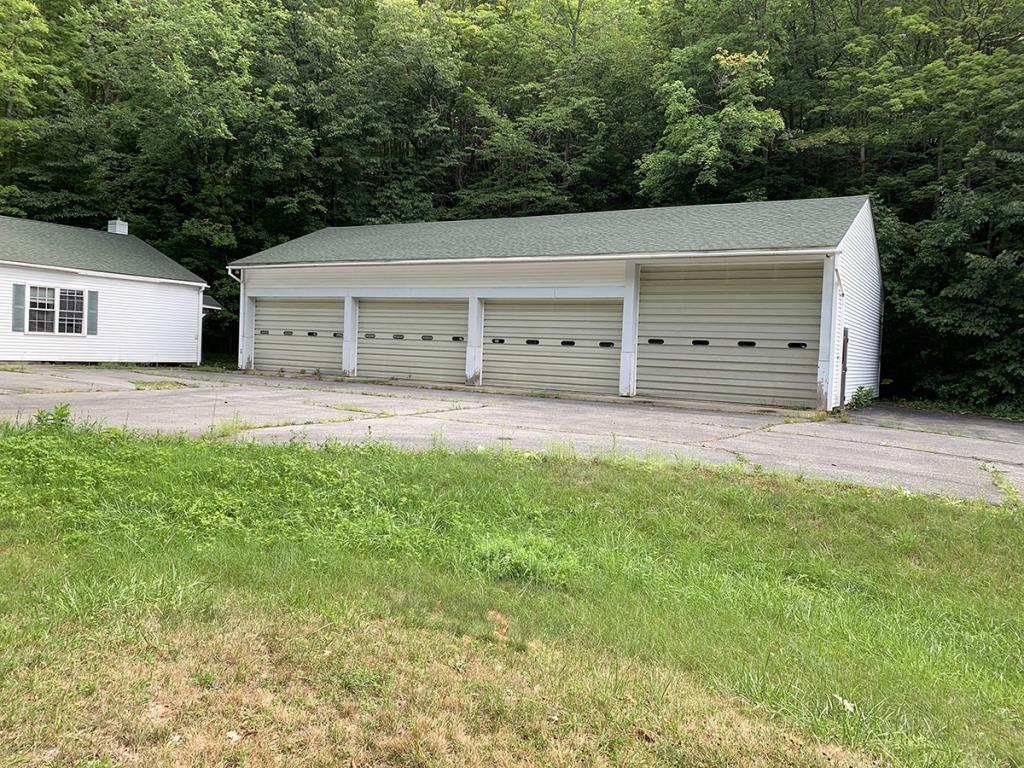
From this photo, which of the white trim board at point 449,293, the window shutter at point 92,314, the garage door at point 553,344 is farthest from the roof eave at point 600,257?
the window shutter at point 92,314

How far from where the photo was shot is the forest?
17.8 m

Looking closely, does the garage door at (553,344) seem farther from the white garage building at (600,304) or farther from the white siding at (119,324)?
the white siding at (119,324)

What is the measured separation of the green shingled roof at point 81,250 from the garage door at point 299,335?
4.03 m

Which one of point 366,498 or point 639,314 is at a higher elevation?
point 639,314

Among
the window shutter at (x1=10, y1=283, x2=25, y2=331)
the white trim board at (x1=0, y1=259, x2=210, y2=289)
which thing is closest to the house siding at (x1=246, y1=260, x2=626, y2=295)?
the white trim board at (x1=0, y1=259, x2=210, y2=289)

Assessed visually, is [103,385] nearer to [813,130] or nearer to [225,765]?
[225,765]

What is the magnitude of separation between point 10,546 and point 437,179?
26095 millimetres

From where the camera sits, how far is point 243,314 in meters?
21.3

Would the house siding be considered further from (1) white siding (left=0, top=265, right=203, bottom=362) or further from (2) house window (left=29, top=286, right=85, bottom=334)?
(2) house window (left=29, top=286, right=85, bottom=334)

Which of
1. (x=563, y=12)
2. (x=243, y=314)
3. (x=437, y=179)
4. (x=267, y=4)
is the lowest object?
(x=243, y=314)

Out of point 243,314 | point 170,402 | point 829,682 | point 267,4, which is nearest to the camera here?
point 829,682

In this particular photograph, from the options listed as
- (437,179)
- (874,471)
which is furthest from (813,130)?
(874,471)

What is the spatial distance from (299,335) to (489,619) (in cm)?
1862

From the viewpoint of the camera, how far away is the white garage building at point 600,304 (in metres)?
13.8
